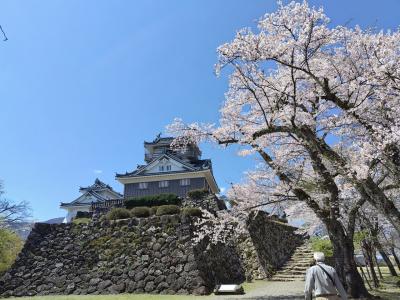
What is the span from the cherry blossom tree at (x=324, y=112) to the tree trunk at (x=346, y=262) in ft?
0.09

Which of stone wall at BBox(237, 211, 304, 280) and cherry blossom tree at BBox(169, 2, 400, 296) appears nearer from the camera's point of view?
cherry blossom tree at BBox(169, 2, 400, 296)

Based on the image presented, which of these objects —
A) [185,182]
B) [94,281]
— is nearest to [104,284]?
[94,281]

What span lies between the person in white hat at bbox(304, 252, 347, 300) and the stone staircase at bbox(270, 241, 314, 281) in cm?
1235

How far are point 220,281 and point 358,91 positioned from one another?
31.6ft

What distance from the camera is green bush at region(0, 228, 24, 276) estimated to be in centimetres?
2105

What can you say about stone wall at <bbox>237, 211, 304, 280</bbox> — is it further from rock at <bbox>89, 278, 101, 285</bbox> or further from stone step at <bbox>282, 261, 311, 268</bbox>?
rock at <bbox>89, 278, 101, 285</bbox>

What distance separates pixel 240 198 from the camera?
44.8 feet

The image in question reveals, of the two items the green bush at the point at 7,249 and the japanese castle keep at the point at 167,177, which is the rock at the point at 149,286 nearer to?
the green bush at the point at 7,249

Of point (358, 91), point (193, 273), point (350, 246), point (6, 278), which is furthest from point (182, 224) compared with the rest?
point (358, 91)

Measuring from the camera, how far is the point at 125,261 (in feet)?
48.4

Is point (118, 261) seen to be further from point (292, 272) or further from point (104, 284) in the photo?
point (292, 272)

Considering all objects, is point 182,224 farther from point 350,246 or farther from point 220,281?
point 350,246

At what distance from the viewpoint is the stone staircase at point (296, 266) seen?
17.2 m

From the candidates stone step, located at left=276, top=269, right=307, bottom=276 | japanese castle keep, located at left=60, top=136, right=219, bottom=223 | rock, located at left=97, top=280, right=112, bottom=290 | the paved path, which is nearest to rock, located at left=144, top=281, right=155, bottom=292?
rock, located at left=97, top=280, right=112, bottom=290
